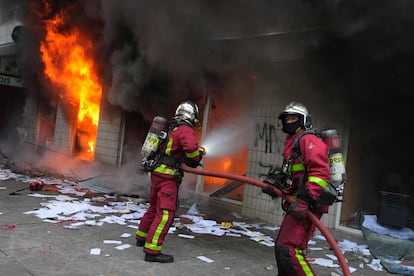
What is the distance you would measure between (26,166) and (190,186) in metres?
5.11

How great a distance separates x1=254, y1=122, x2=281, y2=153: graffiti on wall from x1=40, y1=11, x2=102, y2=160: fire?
18.5 feet

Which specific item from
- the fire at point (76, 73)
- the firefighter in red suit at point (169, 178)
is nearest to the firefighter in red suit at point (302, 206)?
the firefighter in red suit at point (169, 178)

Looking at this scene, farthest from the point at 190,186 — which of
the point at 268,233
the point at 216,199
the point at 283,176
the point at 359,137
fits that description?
the point at 283,176

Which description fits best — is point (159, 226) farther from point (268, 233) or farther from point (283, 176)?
point (268, 233)

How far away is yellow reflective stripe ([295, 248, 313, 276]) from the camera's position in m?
3.38

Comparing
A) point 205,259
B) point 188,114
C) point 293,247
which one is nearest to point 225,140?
point 188,114

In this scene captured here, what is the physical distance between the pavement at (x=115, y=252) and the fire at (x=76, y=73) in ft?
18.3

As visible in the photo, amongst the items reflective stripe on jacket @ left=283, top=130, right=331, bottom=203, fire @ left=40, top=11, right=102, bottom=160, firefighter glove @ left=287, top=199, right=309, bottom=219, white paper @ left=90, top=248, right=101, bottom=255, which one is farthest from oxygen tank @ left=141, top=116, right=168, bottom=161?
fire @ left=40, top=11, right=102, bottom=160

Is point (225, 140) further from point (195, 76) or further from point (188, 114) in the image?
point (188, 114)

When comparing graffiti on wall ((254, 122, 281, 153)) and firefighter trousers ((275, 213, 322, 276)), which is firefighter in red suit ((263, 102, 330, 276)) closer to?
firefighter trousers ((275, 213, 322, 276))

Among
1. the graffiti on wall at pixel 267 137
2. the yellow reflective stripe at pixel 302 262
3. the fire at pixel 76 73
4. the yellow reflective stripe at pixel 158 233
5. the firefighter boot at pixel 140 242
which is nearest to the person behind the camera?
the yellow reflective stripe at pixel 302 262

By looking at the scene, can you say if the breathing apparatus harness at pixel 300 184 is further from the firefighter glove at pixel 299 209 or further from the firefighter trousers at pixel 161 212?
the firefighter trousers at pixel 161 212

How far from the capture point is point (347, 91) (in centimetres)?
604

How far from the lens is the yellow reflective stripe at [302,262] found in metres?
3.38
